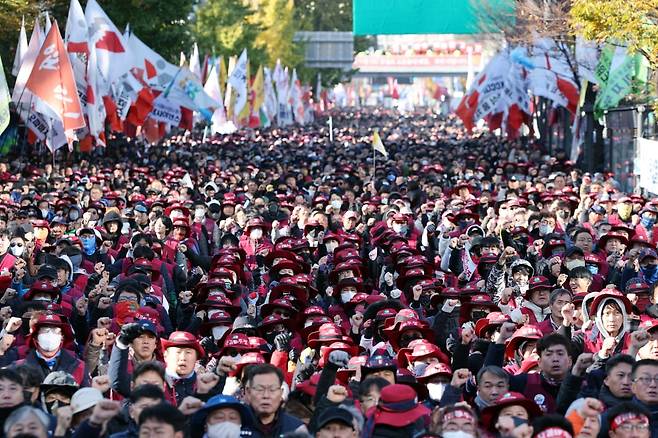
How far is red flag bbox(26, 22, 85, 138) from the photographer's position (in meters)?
30.2

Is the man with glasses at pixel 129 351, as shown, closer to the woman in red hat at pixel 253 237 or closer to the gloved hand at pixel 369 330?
the gloved hand at pixel 369 330

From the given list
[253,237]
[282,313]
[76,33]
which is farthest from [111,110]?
[282,313]

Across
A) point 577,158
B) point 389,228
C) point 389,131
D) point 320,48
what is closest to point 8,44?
point 577,158

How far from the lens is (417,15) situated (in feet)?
150

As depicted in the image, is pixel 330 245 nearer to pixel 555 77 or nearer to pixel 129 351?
pixel 129 351

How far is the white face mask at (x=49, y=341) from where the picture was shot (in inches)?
462

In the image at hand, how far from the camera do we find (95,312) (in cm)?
1402

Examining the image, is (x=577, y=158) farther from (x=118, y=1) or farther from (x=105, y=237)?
(x=105, y=237)

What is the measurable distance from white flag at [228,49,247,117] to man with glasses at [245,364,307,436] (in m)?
43.0

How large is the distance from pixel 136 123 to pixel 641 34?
1734cm

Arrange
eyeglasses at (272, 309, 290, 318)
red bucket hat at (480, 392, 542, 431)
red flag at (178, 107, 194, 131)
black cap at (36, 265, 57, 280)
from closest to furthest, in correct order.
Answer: red bucket hat at (480, 392, 542, 431) → eyeglasses at (272, 309, 290, 318) → black cap at (36, 265, 57, 280) → red flag at (178, 107, 194, 131)

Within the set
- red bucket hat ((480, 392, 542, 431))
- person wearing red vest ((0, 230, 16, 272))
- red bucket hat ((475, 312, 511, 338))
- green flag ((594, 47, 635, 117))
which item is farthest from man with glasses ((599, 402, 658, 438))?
green flag ((594, 47, 635, 117))

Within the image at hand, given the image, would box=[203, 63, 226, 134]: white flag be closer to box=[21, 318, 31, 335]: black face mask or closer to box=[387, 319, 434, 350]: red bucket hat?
box=[21, 318, 31, 335]: black face mask

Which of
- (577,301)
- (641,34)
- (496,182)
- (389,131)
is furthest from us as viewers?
(389,131)
